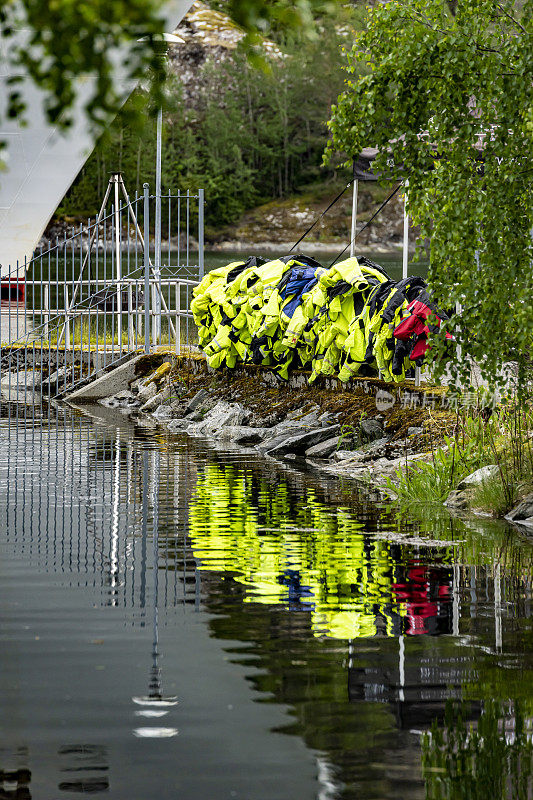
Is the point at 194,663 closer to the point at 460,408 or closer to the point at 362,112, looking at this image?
the point at 362,112

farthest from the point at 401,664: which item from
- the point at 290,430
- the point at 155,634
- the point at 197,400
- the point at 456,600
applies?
the point at 197,400

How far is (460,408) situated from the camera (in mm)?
12766

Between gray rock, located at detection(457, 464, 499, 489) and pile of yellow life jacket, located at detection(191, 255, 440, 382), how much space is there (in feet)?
11.2

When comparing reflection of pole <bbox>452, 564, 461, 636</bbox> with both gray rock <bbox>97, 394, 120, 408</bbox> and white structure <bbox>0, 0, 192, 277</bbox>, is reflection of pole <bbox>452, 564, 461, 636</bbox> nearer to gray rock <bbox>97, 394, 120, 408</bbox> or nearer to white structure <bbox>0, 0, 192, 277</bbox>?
gray rock <bbox>97, 394, 120, 408</bbox>

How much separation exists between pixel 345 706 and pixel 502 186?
505 cm

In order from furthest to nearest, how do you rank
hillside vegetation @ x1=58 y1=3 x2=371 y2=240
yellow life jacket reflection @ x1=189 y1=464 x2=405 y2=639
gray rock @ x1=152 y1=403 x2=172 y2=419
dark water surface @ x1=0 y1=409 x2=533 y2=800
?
hillside vegetation @ x1=58 y1=3 x2=371 y2=240 → gray rock @ x1=152 y1=403 x2=172 y2=419 → yellow life jacket reflection @ x1=189 y1=464 x2=405 y2=639 → dark water surface @ x1=0 y1=409 x2=533 y2=800

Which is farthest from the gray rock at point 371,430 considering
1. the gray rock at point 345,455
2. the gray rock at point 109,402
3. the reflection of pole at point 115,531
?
the gray rock at point 109,402

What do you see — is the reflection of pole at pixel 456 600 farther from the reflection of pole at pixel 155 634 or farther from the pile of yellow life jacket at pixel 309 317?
the pile of yellow life jacket at pixel 309 317

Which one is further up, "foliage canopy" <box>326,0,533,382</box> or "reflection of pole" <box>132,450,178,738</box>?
"foliage canopy" <box>326,0,533,382</box>

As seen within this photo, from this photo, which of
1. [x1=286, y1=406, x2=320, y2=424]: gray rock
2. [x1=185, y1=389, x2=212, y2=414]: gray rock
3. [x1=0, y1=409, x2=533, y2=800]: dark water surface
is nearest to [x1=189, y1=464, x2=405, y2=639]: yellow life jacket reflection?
[x1=0, y1=409, x2=533, y2=800]: dark water surface

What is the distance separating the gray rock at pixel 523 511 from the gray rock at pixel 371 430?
14.2 ft

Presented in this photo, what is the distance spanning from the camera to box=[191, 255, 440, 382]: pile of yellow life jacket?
1577 cm

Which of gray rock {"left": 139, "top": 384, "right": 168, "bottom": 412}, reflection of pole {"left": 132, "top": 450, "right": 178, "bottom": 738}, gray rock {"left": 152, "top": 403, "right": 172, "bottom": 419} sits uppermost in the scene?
gray rock {"left": 139, "top": 384, "right": 168, "bottom": 412}

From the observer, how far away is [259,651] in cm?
676
